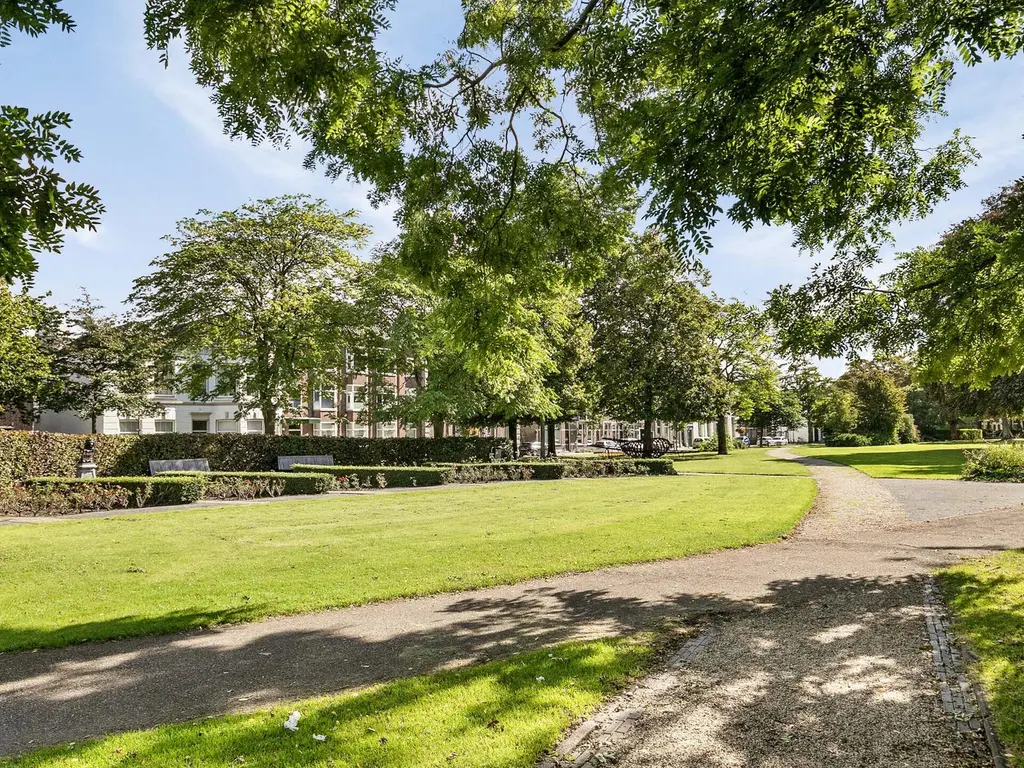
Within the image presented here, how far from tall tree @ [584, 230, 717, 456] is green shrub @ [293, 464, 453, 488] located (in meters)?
14.5

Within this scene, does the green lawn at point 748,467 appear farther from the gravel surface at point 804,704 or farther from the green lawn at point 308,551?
the gravel surface at point 804,704

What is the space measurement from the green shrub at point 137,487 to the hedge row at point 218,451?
2190mm

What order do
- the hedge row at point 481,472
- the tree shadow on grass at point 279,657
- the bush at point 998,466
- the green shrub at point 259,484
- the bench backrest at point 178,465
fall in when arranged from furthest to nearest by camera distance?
the hedge row at point 481,472
the bench backrest at point 178,465
the bush at point 998,466
the green shrub at point 259,484
the tree shadow on grass at point 279,657

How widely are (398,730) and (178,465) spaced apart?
24715 millimetres

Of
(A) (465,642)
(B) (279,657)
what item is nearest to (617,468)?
(A) (465,642)

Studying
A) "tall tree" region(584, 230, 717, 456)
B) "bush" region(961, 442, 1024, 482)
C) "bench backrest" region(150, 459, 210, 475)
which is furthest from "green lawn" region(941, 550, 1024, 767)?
"tall tree" region(584, 230, 717, 456)

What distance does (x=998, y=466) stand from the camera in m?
23.4

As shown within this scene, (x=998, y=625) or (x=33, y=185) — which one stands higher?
(x=33, y=185)

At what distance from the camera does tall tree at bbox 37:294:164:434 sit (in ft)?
112

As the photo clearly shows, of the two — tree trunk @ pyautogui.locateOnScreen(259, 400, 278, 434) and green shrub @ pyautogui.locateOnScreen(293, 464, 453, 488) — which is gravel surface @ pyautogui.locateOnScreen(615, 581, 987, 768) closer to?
green shrub @ pyautogui.locateOnScreen(293, 464, 453, 488)

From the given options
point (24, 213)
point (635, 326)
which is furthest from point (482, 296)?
point (635, 326)

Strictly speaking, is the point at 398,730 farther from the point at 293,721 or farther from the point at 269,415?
the point at 269,415

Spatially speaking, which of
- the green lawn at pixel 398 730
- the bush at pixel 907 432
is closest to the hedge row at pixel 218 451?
the green lawn at pixel 398 730

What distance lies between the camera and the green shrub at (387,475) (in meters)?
24.8
